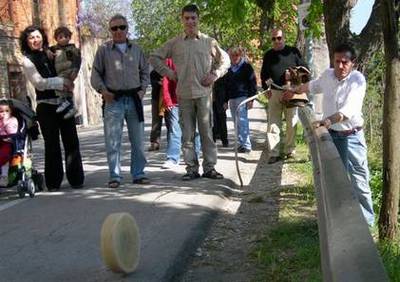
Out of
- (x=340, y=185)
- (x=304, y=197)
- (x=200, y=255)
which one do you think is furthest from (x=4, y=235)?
(x=340, y=185)

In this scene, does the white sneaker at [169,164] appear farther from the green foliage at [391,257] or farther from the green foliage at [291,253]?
the green foliage at [391,257]

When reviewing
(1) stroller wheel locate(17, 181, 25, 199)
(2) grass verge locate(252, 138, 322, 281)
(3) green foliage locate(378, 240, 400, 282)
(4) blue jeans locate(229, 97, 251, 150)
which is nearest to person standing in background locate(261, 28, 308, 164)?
(4) blue jeans locate(229, 97, 251, 150)

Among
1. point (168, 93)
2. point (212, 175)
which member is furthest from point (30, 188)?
point (168, 93)

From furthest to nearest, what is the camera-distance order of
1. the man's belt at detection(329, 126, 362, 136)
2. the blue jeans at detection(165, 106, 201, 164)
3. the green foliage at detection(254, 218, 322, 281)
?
the blue jeans at detection(165, 106, 201, 164)
the man's belt at detection(329, 126, 362, 136)
the green foliage at detection(254, 218, 322, 281)

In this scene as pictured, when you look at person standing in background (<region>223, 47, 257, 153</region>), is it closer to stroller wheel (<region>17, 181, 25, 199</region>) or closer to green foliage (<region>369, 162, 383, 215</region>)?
green foliage (<region>369, 162, 383, 215</region>)

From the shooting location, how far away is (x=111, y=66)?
8.09 metres

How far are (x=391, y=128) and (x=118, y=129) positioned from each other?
12.6 feet

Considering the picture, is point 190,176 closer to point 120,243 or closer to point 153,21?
point 120,243

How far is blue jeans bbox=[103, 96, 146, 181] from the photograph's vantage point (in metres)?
8.14

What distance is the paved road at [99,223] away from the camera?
4934 mm

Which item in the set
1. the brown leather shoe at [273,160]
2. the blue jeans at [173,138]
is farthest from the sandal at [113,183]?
the brown leather shoe at [273,160]

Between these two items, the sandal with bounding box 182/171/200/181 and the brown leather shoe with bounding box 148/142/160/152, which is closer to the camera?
the sandal with bounding box 182/171/200/181

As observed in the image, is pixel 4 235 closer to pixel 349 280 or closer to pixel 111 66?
pixel 111 66

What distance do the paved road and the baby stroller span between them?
0.62 ft
